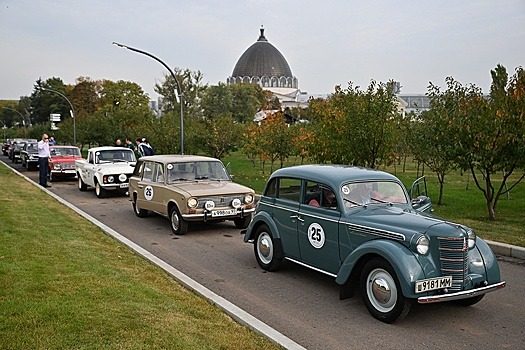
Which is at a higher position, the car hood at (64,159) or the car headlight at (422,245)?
the car hood at (64,159)

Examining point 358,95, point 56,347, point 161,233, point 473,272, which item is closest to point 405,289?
point 473,272

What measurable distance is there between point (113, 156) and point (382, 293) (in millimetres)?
14497

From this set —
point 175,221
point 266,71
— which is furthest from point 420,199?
point 266,71

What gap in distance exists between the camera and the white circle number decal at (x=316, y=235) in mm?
7465

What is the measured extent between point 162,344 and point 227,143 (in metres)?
21.6

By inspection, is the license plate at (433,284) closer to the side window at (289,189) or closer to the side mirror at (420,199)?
the side mirror at (420,199)

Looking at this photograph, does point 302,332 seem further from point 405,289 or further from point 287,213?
point 287,213

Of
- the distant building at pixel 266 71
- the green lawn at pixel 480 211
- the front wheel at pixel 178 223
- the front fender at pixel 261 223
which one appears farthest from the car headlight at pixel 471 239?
the distant building at pixel 266 71

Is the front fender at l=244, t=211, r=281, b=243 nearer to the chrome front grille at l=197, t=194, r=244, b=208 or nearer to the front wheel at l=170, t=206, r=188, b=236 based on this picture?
the chrome front grille at l=197, t=194, r=244, b=208

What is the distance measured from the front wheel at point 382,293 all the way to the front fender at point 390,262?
0.35 feet

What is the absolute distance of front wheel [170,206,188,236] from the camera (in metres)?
11.7

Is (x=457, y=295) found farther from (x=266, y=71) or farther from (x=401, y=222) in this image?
(x=266, y=71)

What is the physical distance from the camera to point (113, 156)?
1922cm

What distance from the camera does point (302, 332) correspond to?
6.06 m
